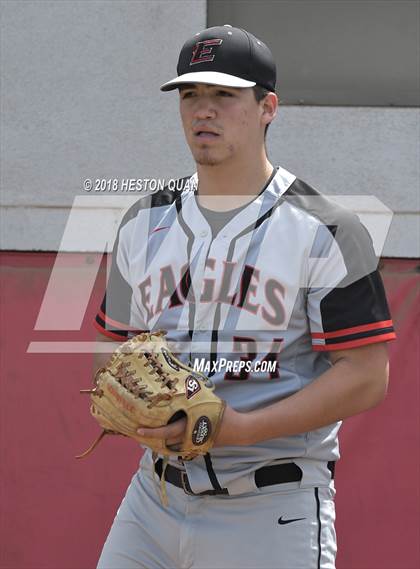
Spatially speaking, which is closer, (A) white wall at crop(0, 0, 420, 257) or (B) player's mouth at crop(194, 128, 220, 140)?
(B) player's mouth at crop(194, 128, 220, 140)

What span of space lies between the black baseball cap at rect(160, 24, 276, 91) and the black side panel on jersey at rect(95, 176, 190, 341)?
33cm

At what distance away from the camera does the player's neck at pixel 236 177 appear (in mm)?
2613

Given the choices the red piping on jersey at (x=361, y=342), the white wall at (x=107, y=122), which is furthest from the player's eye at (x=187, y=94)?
the white wall at (x=107, y=122)

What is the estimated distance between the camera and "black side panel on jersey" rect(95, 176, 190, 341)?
9.26ft

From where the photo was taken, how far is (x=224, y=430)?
93.7 inches

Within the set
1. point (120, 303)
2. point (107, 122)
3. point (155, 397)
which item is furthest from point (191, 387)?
point (107, 122)

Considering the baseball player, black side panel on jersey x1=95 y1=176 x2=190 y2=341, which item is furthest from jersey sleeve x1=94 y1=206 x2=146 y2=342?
the baseball player

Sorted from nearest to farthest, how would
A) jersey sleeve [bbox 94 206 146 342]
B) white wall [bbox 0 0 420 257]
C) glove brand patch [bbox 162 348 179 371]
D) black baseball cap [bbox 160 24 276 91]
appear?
glove brand patch [bbox 162 348 179 371] < black baseball cap [bbox 160 24 276 91] < jersey sleeve [bbox 94 206 146 342] < white wall [bbox 0 0 420 257]

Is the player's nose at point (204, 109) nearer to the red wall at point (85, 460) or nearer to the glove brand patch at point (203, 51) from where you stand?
the glove brand patch at point (203, 51)

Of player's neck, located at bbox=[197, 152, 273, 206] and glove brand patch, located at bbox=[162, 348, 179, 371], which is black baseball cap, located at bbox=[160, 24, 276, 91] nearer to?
player's neck, located at bbox=[197, 152, 273, 206]

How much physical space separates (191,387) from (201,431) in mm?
105

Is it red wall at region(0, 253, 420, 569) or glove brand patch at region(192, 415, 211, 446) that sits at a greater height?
red wall at region(0, 253, 420, 569)

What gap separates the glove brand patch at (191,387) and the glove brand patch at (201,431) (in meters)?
0.06

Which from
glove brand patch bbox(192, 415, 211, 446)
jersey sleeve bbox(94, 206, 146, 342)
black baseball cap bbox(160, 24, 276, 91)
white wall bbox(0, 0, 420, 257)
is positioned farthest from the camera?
white wall bbox(0, 0, 420, 257)
